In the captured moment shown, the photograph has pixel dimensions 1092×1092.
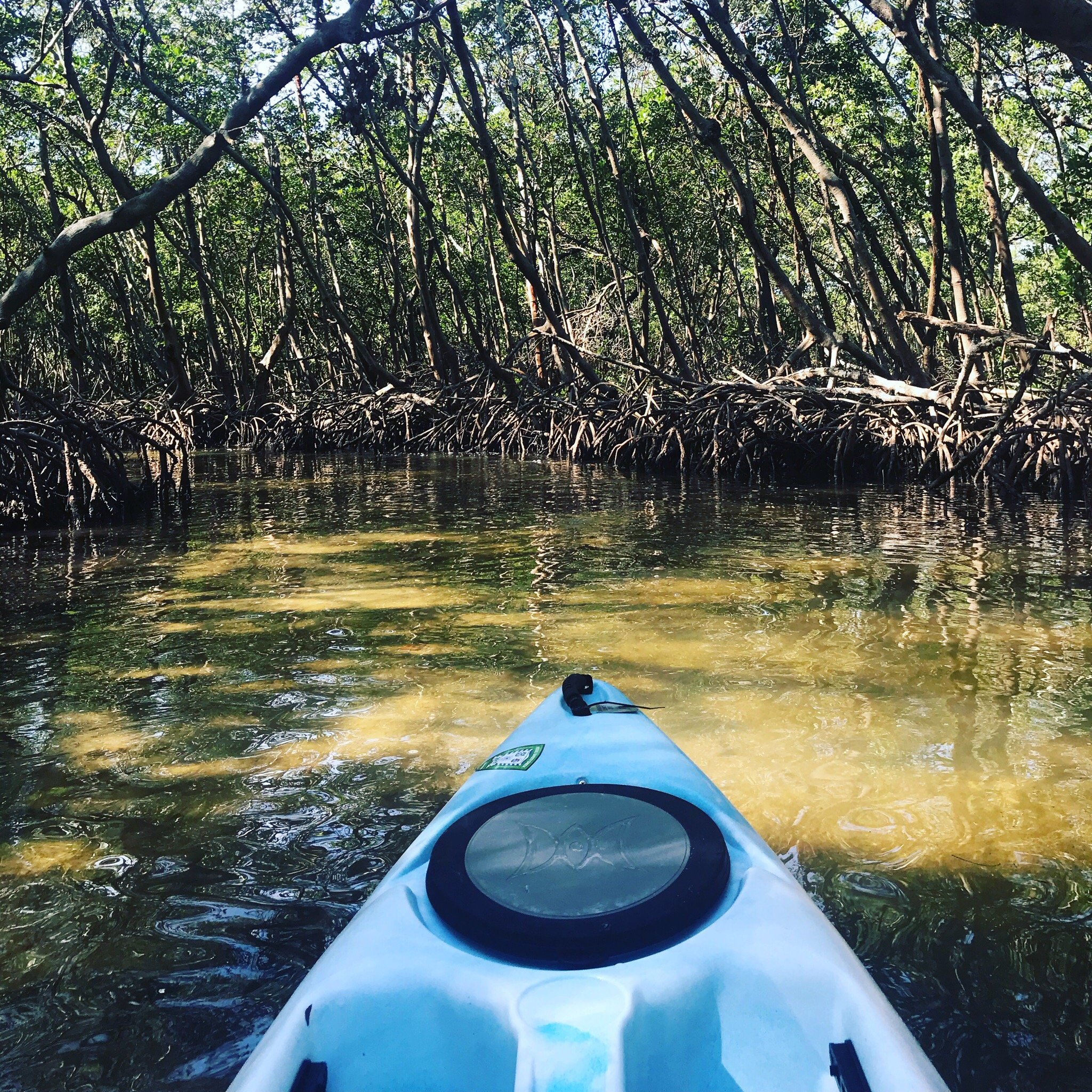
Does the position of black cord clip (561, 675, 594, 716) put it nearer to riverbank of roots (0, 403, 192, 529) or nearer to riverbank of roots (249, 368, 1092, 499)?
riverbank of roots (0, 403, 192, 529)

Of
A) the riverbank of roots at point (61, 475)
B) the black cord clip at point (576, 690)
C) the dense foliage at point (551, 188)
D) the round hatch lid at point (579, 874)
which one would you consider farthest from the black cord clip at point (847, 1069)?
the riverbank of roots at point (61, 475)

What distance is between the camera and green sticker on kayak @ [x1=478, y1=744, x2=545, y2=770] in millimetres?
1973

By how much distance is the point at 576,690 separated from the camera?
2.35 meters

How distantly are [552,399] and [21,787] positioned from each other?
13.1 meters

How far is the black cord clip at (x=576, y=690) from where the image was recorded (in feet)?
7.52

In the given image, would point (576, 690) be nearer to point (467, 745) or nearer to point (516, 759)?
→ point (516, 759)

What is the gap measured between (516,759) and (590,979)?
2.52ft

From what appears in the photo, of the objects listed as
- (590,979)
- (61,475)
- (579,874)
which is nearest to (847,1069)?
(590,979)

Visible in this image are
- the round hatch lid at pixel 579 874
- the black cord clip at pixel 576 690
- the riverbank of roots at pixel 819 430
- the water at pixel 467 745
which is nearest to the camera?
the round hatch lid at pixel 579 874

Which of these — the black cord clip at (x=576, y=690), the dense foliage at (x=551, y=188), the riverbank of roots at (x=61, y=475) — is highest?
the dense foliage at (x=551, y=188)

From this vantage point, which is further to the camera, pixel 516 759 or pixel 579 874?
pixel 516 759

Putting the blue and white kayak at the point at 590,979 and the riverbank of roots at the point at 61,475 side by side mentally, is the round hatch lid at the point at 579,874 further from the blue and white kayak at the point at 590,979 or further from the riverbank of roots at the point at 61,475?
the riverbank of roots at the point at 61,475

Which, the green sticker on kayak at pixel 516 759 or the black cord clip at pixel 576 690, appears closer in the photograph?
the green sticker on kayak at pixel 516 759

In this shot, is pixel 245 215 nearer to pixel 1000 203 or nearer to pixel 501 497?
pixel 501 497
